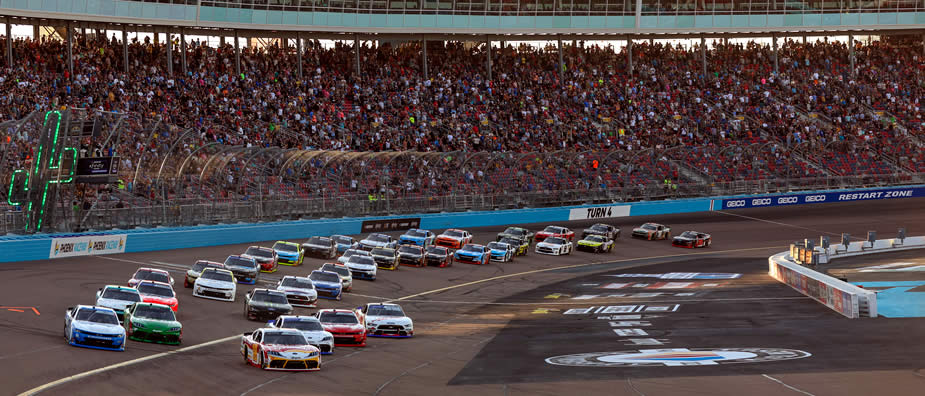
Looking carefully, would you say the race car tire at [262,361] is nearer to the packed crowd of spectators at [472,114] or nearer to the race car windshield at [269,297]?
the race car windshield at [269,297]

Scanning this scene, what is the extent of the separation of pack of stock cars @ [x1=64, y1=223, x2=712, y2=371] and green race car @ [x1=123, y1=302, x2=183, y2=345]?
2 centimetres

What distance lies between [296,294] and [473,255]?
46.5 feet

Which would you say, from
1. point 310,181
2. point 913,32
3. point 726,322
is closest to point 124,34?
point 310,181

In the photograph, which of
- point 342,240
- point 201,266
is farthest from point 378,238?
point 201,266

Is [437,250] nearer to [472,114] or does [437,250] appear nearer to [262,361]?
[262,361]

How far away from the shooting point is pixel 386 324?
27891mm

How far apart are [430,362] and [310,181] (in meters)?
24.9

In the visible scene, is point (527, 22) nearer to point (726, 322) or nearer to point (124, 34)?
point (124, 34)

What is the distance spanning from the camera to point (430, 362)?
2433 centimetres

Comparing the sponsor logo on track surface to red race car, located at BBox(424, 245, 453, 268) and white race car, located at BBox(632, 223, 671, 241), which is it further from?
white race car, located at BBox(632, 223, 671, 241)

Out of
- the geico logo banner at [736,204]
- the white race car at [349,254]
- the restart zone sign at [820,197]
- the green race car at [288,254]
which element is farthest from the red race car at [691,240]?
the green race car at [288,254]

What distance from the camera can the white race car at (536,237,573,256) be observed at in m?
49.2

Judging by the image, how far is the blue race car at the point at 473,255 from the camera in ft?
148

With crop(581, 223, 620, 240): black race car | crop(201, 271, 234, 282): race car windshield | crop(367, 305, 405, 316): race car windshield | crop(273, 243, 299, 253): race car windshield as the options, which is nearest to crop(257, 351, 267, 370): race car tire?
crop(367, 305, 405, 316): race car windshield
